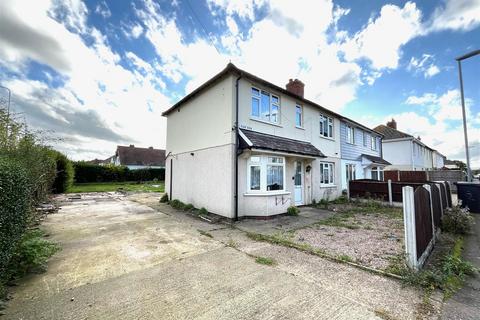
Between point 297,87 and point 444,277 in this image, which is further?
point 297,87

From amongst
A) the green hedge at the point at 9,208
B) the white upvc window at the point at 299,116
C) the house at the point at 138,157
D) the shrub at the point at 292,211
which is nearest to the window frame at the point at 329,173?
the white upvc window at the point at 299,116

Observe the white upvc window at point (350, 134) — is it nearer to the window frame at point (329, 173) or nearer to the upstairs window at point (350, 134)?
the upstairs window at point (350, 134)

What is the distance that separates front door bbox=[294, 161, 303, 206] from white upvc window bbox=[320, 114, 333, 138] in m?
3.49

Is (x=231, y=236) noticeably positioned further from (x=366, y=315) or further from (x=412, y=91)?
(x=412, y=91)

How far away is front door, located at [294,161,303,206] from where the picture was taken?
12.0m

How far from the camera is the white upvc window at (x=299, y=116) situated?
1220cm

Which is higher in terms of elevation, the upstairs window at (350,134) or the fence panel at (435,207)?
the upstairs window at (350,134)

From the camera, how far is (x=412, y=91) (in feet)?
46.3

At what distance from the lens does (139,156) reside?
5056 centimetres

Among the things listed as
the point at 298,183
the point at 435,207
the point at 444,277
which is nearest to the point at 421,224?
the point at 444,277

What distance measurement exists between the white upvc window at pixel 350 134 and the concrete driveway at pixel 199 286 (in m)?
14.0

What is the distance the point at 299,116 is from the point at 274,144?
3.86m

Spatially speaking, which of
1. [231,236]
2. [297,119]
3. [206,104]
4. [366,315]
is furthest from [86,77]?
[366,315]

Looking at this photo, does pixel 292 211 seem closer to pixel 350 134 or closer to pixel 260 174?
pixel 260 174
